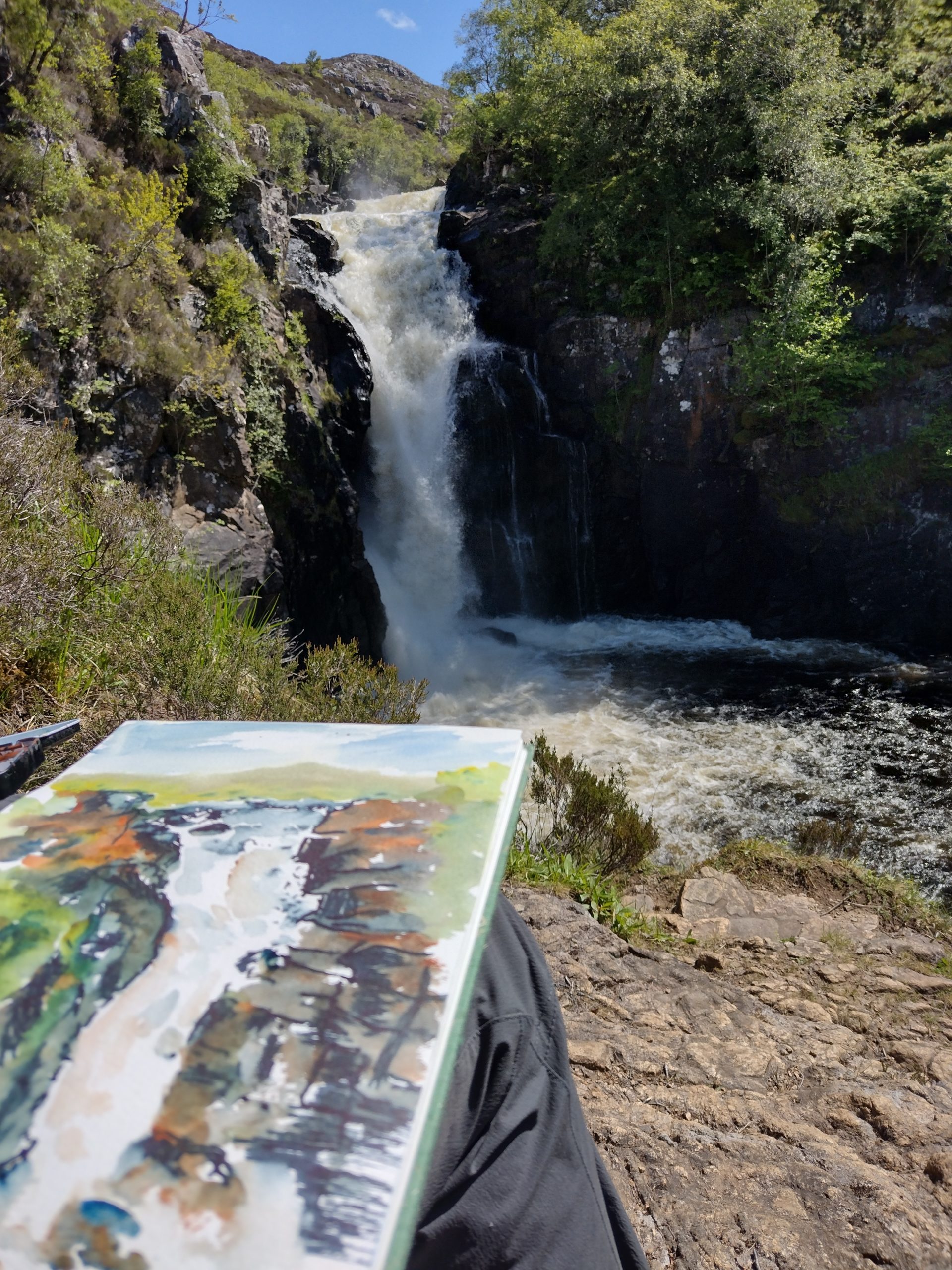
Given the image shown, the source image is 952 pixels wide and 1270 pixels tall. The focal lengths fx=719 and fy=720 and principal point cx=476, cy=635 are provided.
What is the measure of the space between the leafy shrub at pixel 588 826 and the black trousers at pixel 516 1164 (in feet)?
9.91

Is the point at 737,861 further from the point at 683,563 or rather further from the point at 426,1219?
the point at 683,563

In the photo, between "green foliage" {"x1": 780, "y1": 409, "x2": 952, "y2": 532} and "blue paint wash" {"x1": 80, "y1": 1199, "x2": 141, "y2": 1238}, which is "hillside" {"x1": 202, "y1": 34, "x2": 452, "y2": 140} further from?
"blue paint wash" {"x1": 80, "y1": 1199, "x2": 141, "y2": 1238}

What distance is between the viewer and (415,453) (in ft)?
40.1

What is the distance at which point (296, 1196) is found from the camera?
770mm

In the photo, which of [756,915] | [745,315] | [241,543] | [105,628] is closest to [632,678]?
[241,543]

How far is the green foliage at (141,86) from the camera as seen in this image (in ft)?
26.8

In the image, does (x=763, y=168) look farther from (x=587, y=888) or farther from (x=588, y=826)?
(x=587, y=888)

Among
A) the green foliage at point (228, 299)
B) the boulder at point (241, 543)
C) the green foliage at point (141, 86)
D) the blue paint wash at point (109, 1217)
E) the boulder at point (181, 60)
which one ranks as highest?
the boulder at point (181, 60)

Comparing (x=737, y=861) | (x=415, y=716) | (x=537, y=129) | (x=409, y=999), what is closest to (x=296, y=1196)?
(x=409, y=999)

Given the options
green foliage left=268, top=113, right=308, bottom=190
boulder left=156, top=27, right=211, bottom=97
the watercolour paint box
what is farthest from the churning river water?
green foliage left=268, top=113, right=308, bottom=190

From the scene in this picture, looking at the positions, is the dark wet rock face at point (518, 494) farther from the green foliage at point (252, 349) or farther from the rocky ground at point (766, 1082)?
the rocky ground at point (766, 1082)

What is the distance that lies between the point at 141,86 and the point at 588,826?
936cm

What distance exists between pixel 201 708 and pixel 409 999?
2.99m

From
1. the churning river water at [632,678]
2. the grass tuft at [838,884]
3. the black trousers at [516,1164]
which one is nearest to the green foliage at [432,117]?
the churning river water at [632,678]
